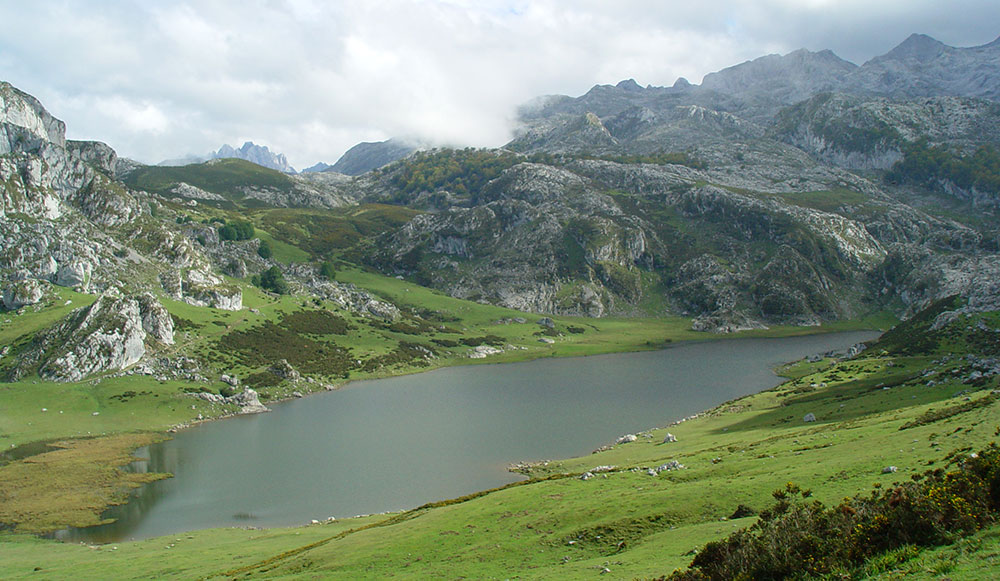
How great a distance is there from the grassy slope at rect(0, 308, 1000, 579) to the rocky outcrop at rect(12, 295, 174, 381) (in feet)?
189

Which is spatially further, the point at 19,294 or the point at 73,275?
the point at 73,275

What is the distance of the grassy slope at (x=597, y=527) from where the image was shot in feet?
76.3

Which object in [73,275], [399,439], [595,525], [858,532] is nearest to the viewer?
[858,532]

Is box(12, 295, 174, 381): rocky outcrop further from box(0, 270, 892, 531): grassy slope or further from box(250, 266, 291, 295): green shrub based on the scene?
box(250, 266, 291, 295): green shrub

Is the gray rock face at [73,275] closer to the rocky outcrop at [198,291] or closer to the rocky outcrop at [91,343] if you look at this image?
the rocky outcrop at [198,291]

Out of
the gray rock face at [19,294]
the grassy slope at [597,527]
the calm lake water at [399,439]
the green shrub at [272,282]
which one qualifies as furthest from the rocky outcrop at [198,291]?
the grassy slope at [597,527]

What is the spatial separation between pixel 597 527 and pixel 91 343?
105m

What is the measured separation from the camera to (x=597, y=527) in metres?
26.5

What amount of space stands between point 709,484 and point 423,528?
16.1 meters

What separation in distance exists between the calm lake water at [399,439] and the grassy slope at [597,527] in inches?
348

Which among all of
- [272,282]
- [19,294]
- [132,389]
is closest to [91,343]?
[132,389]

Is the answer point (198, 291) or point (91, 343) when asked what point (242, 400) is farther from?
point (198, 291)

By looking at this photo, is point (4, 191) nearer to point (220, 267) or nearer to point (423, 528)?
point (220, 267)

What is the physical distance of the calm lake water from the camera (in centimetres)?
5728
